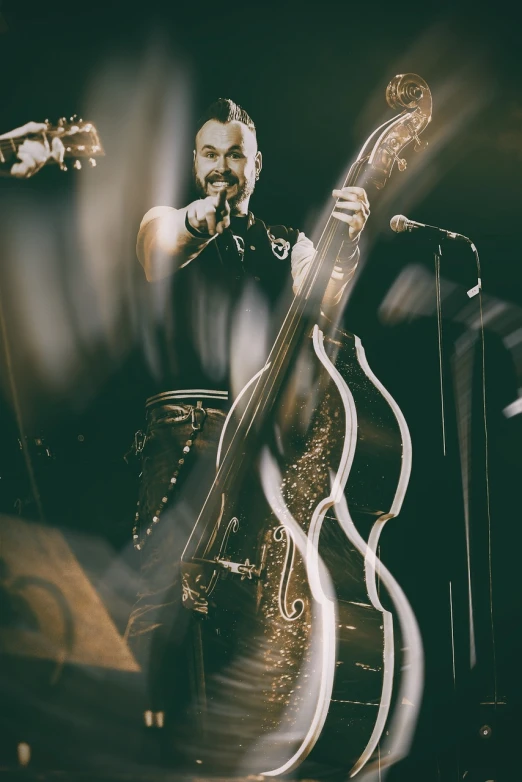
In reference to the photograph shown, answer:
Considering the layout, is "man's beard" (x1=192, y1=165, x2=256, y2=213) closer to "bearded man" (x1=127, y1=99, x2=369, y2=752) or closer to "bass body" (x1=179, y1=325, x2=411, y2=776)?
"bearded man" (x1=127, y1=99, x2=369, y2=752)

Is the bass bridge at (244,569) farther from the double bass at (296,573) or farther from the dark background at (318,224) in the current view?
the dark background at (318,224)

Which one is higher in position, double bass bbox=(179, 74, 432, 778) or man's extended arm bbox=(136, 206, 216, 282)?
man's extended arm bbox=(136, 206, 216, 282)

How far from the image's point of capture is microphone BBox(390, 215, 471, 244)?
206cm

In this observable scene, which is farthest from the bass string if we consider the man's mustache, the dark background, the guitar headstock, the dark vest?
the guitar headstock

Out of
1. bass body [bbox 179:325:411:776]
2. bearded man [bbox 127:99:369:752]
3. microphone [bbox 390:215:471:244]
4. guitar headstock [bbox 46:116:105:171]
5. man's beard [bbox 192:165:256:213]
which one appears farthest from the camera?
microphone [bbox 390:215:471:244]

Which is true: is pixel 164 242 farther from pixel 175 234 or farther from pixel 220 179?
pixel 220 179

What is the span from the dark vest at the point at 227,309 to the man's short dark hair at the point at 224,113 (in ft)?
0.94

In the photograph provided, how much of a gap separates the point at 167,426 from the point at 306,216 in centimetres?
74

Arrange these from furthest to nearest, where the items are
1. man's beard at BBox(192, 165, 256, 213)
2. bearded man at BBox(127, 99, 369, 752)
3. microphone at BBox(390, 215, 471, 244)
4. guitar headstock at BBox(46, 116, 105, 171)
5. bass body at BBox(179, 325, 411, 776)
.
Answer: 1. microphone at BBox(390, 215, 471, 244)
2. man's beard at BBox(192, 165, 256, 213)
3. guitar headstock at BBox(46, 116, 105, 171)
4. bearded man at BBox(127, 99, 369, 752)
5. bass body at BBox(179, 325, 411, 776)

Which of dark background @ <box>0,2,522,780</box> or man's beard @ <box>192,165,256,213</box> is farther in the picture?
man's beard @ <box>192,165,256,213</box>

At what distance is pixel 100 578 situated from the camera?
171 cm

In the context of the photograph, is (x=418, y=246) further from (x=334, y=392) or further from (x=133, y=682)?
(x=133, y=682)

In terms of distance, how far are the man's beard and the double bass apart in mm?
393

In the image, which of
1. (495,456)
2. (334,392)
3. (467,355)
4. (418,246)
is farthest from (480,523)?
(418,246)
